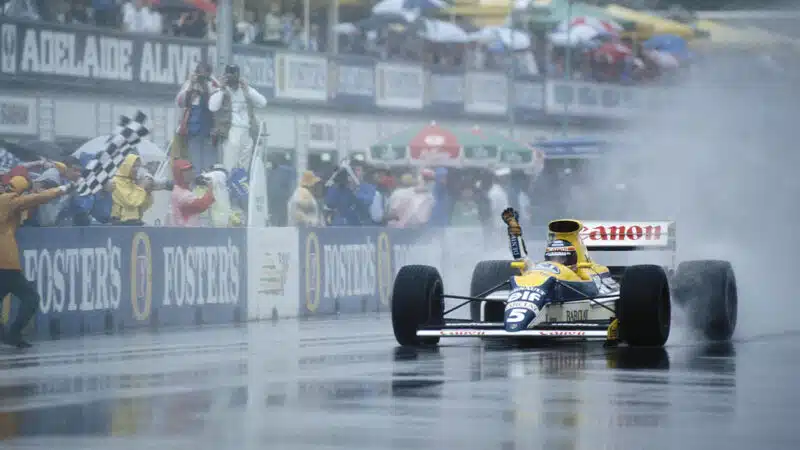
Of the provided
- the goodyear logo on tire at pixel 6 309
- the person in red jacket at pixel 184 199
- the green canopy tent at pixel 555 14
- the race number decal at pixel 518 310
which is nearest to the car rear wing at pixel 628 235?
the race number decal at pixel 518 310

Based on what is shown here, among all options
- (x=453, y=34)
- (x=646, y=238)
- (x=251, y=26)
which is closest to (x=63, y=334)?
(x=646, y=238)

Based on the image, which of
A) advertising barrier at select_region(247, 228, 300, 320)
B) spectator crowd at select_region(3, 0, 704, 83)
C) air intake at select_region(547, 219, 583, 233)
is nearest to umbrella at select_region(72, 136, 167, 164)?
advertising barrier at select_region(247, 228, 300, 320)

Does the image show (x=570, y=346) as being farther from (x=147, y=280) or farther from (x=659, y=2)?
(x=659, y=2)

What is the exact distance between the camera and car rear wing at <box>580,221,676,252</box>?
20.4 m

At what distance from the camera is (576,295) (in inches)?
697

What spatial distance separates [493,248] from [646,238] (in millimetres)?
10196

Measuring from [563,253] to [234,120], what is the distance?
27.0 ft

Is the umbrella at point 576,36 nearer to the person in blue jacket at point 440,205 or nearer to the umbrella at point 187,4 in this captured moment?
the person in blue jacket at point 440,205

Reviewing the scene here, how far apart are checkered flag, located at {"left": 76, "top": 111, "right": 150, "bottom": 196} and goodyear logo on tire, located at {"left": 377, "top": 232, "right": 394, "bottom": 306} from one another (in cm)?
486

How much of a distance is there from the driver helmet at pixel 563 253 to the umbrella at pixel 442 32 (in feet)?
60.2

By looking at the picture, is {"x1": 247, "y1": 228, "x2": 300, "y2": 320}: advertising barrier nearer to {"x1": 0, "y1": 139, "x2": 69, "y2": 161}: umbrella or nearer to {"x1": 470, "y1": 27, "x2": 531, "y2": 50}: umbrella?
{"x1": 0, "y1": 139, "x2": 69, "y2": 161}: umbrella

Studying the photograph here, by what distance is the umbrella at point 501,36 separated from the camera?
122 ft

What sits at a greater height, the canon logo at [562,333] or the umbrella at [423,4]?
the umbrella at [423,4]

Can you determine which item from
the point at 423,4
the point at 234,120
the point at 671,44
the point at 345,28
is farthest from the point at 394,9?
the point at 234,120
